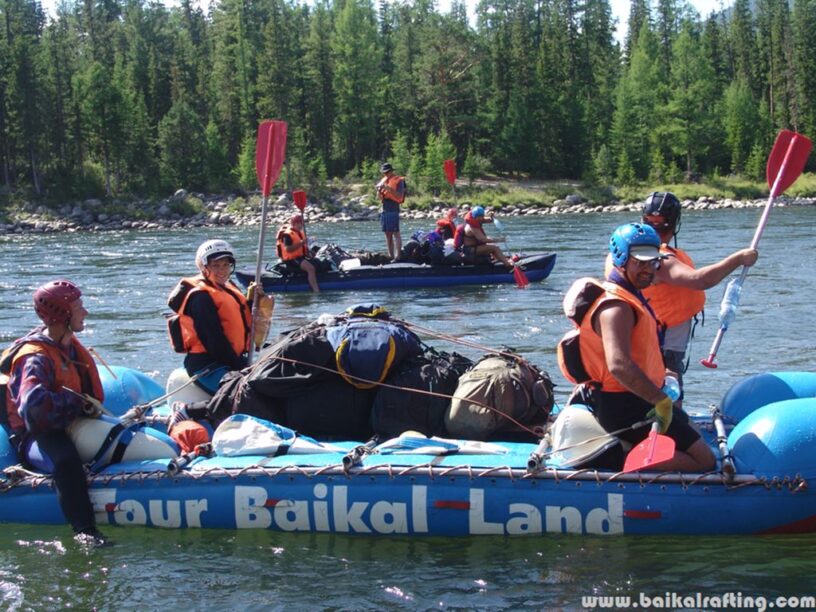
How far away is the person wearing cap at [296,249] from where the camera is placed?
Answer: 16828mm

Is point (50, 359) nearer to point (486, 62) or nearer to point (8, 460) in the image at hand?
point (8, 460)

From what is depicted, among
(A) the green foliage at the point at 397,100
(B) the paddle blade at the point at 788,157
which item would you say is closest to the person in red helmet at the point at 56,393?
(B) the paddle blade at the point at 788,157

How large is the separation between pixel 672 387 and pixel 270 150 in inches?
156

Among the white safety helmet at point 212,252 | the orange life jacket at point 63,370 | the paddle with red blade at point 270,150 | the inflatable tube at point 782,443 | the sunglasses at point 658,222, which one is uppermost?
the paddle with red blade at point 270,150

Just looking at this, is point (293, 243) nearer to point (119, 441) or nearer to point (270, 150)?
point (270, 150)

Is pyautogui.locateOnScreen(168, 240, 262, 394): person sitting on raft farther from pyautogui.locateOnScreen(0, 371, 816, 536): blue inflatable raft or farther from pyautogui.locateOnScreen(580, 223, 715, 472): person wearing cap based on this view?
pyautogui.locateOnScreen(580, 223, 715, 472): person wearing cap

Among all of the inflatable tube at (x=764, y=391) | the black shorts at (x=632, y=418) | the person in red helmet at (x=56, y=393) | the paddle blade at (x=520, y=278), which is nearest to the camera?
the black shorts at (x=632, y=418)

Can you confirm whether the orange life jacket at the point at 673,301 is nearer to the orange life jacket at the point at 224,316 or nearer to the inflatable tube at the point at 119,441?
the orange life jacket at the point at 224,316

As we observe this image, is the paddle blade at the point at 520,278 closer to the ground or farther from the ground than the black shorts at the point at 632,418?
closer to the ground

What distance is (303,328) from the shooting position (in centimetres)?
663

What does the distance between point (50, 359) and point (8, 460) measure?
0.80 meters

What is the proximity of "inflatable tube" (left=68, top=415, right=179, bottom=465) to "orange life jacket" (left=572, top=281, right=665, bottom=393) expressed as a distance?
258 centimetres

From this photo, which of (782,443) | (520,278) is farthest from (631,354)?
(520,278)

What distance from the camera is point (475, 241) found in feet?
57.0
